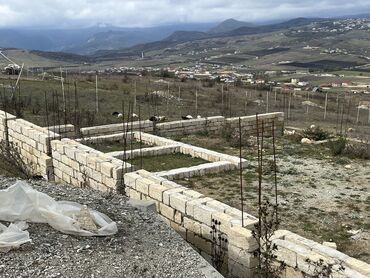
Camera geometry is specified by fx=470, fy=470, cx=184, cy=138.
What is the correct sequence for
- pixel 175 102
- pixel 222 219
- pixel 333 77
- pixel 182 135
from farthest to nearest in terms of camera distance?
pixel 333 77
pixel 175 102
pixel 182 135
pixel 222 219

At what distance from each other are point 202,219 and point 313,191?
3411mm

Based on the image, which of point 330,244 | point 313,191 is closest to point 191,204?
point 330,244

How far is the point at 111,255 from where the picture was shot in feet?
18.5

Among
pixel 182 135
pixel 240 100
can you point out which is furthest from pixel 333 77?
pixel 182 135

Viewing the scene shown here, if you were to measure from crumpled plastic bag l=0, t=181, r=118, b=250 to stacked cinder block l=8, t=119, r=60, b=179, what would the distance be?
546 centimetres

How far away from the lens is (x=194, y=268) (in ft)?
18.1

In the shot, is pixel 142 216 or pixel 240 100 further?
pixel 240 100

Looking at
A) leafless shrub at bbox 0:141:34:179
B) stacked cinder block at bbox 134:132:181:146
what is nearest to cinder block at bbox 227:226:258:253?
leafless shrub at bbox 0:141:34:179

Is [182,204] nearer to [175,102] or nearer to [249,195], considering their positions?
[249,195]

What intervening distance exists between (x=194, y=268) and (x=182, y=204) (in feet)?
6.22

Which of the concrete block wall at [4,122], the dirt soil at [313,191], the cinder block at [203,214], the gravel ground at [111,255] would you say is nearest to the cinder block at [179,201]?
the cinder block at [203,214]

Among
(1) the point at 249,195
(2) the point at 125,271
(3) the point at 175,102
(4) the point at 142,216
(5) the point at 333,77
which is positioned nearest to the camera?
(2) the point at 125,271

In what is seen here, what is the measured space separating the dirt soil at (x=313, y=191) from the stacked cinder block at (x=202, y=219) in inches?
49.7

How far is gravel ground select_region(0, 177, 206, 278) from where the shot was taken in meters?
5.23
